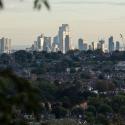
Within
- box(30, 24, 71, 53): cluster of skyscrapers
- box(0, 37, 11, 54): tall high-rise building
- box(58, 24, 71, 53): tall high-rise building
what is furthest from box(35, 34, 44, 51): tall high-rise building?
box(0, 37, 11, 54): tall high-rise building

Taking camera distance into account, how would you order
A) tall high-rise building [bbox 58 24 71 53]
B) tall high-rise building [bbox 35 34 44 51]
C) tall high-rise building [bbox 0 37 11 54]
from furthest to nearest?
tall high-rise building [bbox 35 34 44 51] < tall high-rise building [bbox 58 24 71 53] < tall high-rise building [bbox 0 37 11 54]

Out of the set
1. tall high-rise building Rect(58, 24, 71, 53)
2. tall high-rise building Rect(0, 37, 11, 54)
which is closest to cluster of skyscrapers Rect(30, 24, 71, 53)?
tall high-rise building Rect(58, 24, 71, 53)

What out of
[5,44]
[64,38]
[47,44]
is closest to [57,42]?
[47,44]

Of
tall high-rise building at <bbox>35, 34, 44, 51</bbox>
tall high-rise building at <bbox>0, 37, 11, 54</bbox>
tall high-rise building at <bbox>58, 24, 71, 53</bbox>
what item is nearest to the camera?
tall high-rise building at <bbox>0, 37, 11, 54</bbox>

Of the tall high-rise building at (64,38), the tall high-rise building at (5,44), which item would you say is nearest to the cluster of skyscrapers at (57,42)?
the tall high-rise building at (64,38)

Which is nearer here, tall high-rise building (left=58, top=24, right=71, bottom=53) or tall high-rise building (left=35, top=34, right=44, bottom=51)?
tall high-rise building (left=58, top=24, right=71, bottom=53)

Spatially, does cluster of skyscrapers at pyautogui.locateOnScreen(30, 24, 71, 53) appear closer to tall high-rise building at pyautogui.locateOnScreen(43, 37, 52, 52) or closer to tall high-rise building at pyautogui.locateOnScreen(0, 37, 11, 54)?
tall high-rise building at pyautogui.locateOnScreen(43, 37, 52, 52)

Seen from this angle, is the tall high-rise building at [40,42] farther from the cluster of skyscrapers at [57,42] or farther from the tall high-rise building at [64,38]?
the tall high-rise building at [64,38]

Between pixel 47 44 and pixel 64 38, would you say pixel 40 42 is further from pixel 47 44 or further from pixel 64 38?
pixel 64 38
